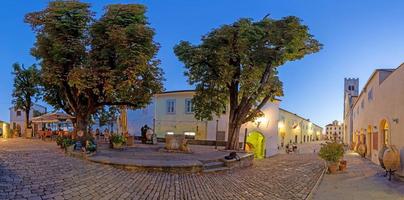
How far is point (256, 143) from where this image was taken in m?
33.2

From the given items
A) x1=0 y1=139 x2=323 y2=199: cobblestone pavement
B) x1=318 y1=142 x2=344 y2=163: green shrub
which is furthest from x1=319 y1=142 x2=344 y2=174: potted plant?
x1=0 y1=139 x2=323 y2=199: cobblestone pavement

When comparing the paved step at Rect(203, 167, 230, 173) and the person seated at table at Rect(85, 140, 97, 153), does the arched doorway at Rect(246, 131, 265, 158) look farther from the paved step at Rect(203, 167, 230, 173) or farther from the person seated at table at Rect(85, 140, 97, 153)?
the person seated at table at Rect(85, 140, 97, 153)

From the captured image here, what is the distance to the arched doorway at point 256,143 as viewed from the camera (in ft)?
105

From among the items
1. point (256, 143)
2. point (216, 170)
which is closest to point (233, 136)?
point (216, 170)

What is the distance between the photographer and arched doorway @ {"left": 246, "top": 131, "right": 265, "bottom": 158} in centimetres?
3198

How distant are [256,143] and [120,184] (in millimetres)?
25308

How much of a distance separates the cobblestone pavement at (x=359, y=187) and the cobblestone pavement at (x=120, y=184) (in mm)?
596

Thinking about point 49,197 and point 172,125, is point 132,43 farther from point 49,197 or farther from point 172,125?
point 172,125

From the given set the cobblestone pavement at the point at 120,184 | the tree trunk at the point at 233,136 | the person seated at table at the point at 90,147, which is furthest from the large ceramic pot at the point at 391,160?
the person seated at table at the point at 90,147

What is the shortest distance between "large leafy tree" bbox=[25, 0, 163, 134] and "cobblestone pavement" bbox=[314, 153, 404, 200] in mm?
9082

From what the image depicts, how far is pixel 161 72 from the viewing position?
58.9ft

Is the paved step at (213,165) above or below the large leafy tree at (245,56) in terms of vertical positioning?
below

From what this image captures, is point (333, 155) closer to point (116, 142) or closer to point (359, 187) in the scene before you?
point (359, 187)

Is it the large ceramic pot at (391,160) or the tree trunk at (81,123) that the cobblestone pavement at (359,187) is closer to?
the large ceramic pot at (391,160)
